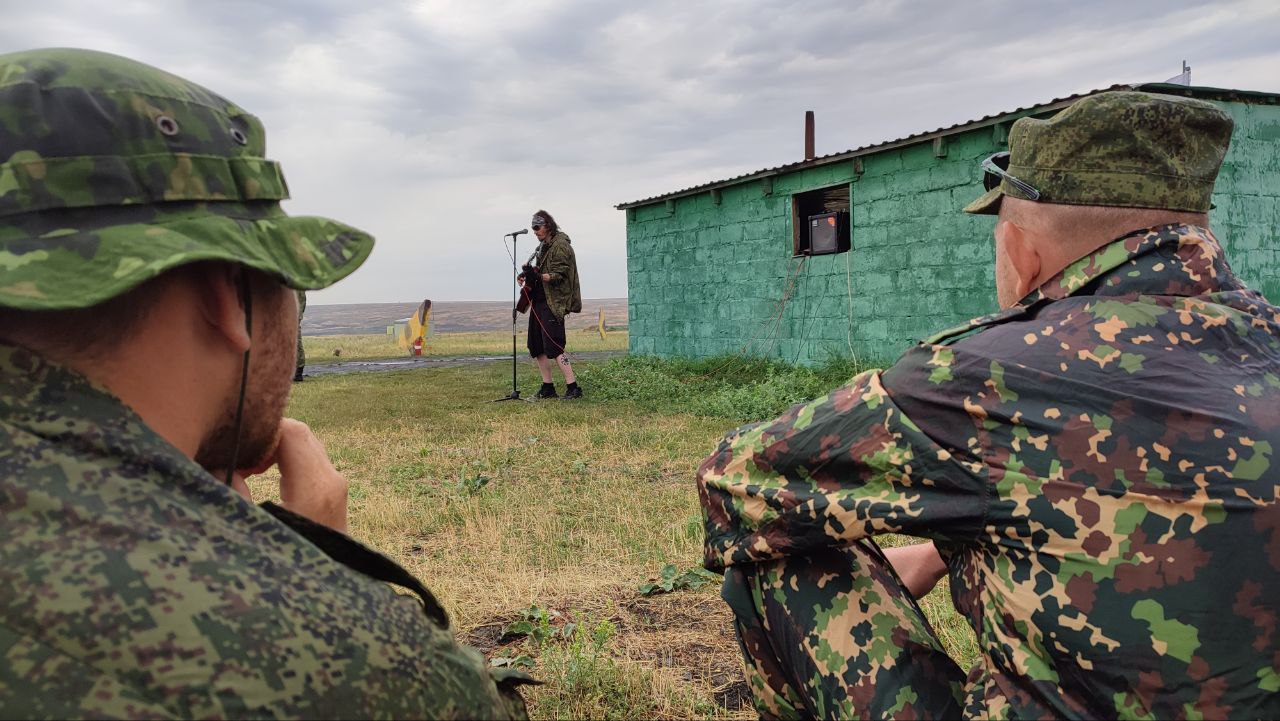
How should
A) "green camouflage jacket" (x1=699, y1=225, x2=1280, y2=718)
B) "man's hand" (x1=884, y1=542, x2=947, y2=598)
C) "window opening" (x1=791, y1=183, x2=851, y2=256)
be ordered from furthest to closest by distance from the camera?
1. "window opening" (x1=791, y1=183, x2=851, y2=256)
2. "man's hand" (x1=884, y1=542, x2=947, y2=598)
3. "green camouflage jacket" (x1=699, y1=225, x2=1280, y2=718)

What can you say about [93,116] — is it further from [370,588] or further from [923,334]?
[923,334]

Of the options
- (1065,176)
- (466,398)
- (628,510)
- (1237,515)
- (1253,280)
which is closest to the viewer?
(1237,515)

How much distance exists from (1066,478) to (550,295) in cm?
912

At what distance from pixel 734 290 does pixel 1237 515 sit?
11.2 m

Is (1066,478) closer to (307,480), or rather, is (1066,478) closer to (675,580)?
(307,480)

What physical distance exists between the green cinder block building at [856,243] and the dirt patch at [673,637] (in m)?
6.17

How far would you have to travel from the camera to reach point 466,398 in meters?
10.5

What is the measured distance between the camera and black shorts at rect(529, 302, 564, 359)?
10234 mm

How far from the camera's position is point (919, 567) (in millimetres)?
2068

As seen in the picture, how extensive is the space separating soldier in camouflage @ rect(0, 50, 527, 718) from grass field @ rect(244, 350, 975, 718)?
1723 millimetres

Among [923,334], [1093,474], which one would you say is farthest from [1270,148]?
[1093,474]

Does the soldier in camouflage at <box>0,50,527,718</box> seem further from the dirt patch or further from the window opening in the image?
the window opening

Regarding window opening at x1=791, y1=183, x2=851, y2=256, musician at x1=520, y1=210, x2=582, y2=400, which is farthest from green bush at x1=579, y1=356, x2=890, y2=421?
window opening at x1=791, y1=183, x2=851, y2=256

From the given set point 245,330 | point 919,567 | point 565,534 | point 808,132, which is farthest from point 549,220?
point 245,330
